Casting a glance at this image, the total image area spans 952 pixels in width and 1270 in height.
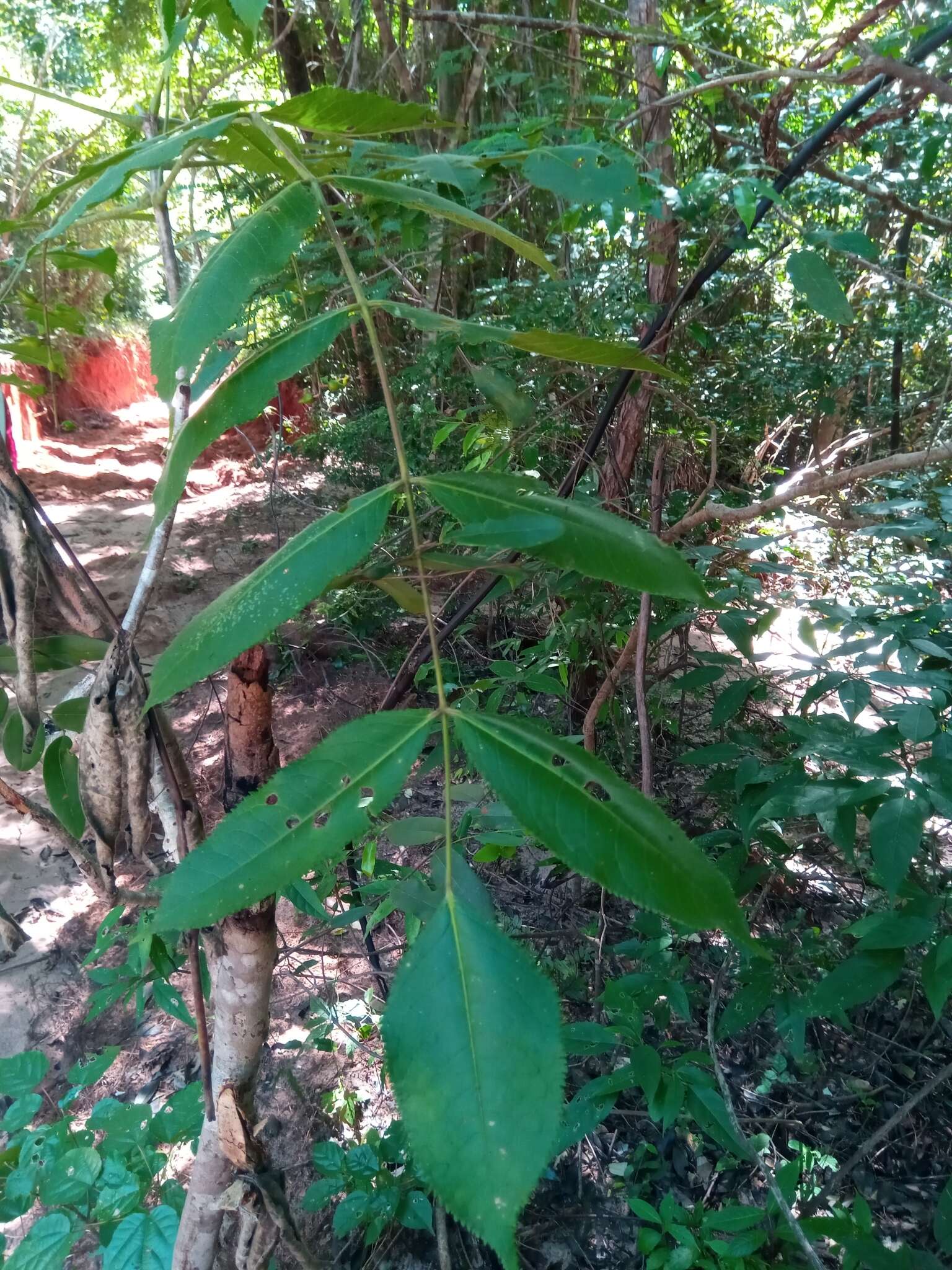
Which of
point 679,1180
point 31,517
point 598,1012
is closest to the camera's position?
point 31,517

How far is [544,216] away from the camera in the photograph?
9.56 feet

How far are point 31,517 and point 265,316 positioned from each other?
2293 mm

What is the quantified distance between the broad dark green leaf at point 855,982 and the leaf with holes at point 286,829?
1.00m

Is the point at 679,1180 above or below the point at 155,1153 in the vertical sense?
below

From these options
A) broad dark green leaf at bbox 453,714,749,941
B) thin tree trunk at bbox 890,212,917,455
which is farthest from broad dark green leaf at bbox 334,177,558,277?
thin tree trunk at bbox 890,212,917,455

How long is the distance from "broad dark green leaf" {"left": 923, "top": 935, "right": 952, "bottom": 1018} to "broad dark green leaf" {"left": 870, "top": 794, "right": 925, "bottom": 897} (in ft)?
0.30

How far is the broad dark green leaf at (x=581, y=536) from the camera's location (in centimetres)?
59

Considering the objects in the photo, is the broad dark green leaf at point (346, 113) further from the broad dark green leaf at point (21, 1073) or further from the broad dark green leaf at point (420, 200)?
the broad dark green leaf at point (21, 1073)

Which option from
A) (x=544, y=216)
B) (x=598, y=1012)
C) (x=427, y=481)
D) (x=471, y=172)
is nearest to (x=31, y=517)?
(x=427, y=481)

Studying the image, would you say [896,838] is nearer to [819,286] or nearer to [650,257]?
[819,286]

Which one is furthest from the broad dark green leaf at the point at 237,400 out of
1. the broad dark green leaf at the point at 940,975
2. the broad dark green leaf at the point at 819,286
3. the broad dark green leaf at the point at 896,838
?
the broad dark green leaf at the point at 940,975

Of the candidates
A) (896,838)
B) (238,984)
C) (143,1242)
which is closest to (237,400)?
(238,984)

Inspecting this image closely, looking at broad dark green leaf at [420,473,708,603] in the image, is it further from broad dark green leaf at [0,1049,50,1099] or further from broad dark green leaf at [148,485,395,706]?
broad dark green leaf at [0,1049,50,1099]

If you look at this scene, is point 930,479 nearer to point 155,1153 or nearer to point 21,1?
point 155,1153
